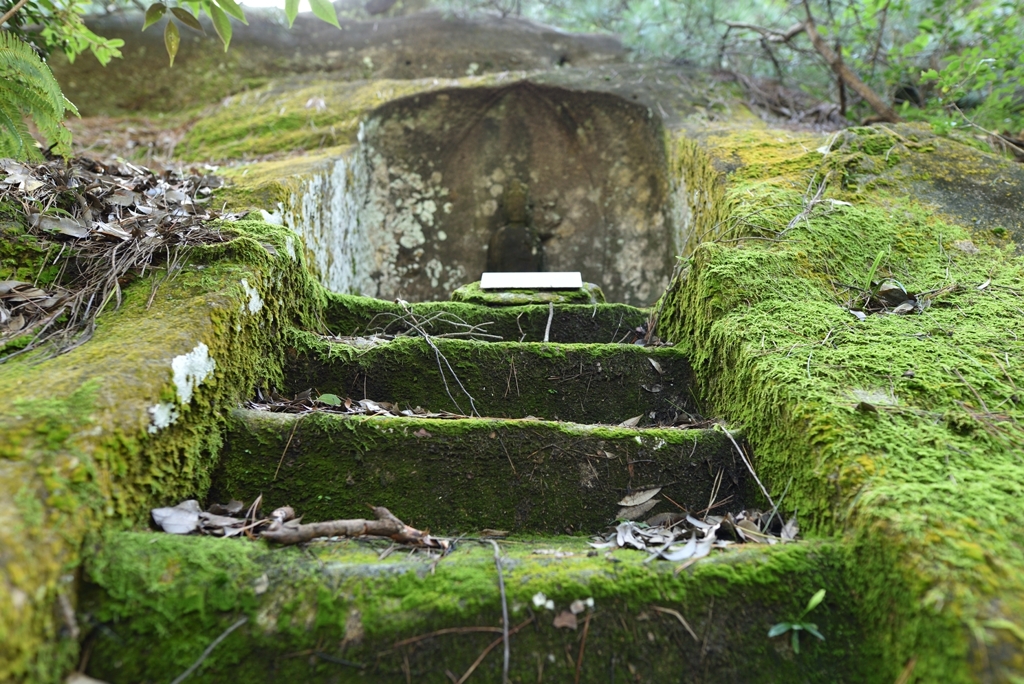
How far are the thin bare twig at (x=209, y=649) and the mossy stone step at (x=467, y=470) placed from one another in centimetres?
46

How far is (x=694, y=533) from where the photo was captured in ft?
5.10

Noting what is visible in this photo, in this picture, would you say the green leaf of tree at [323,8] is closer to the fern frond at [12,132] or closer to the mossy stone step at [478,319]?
the fern frond at [12,132]

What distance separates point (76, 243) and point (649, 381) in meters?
2.11

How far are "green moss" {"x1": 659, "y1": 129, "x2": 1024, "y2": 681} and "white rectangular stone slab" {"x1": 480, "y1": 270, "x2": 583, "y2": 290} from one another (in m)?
0.84

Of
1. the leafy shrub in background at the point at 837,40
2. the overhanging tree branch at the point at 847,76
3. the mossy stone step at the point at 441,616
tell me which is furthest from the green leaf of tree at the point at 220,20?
the overhanging tree branch at the point at 847,76

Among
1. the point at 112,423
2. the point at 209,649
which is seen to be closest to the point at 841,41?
the point at 112,423

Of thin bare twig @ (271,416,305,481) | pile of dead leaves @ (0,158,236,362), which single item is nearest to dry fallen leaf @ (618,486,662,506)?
thin bare twig @ (271,416,305,481)

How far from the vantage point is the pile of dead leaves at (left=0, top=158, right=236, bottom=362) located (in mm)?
1846

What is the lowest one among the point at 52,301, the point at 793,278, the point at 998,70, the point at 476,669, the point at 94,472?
the point at 476,669

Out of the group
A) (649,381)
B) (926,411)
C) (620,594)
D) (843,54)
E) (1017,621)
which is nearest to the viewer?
(1017,621)

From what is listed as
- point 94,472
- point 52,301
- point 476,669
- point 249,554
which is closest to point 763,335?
point 476,669

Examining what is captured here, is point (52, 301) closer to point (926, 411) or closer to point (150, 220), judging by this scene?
point (150, 220)

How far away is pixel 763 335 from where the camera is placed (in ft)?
6.63

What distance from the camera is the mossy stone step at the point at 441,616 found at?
114cm
